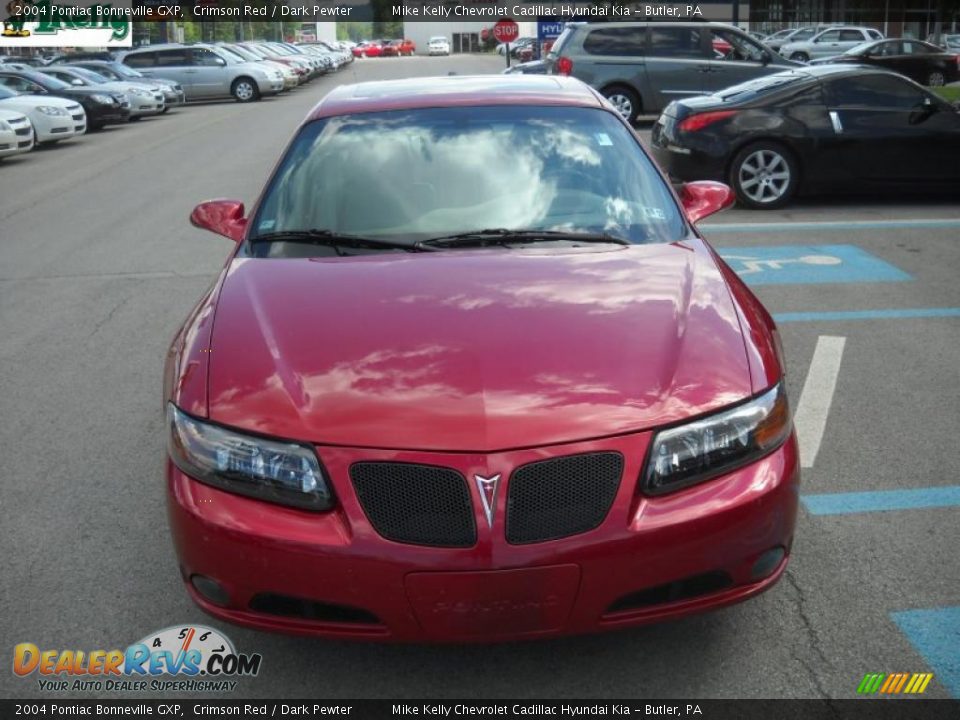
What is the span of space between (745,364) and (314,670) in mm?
1558

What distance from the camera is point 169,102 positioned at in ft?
97.5

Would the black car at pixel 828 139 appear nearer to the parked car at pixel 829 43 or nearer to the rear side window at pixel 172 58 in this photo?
the rear side window at pixel 172 58

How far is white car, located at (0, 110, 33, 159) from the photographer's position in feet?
58.2

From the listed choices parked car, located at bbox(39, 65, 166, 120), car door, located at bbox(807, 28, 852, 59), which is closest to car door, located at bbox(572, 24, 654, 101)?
parked car, located at bbox(39, 65, 166, 120)

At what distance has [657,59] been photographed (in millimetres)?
18688

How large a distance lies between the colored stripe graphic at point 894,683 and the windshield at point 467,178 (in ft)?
5.72

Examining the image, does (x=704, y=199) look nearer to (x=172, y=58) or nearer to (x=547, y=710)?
(x=547, y=710)

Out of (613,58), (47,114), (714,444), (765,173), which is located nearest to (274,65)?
(47,114)

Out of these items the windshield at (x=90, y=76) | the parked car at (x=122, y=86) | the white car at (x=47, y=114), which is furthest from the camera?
the windshield at (x=90, y=76)

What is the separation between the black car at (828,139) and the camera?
11141mm

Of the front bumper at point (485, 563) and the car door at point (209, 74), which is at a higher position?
the car door at point (209, 74)

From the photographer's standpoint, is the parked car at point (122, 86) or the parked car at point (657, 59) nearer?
the parked car at point (657, 59)

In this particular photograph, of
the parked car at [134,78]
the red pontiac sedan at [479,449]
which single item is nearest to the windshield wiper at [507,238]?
the red pontiac sedan at [479,449]

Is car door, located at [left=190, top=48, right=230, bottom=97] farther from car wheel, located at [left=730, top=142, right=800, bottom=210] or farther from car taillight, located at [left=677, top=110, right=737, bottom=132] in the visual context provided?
car wheel, located at [left=730, top=142, right=800, bottom=210]
